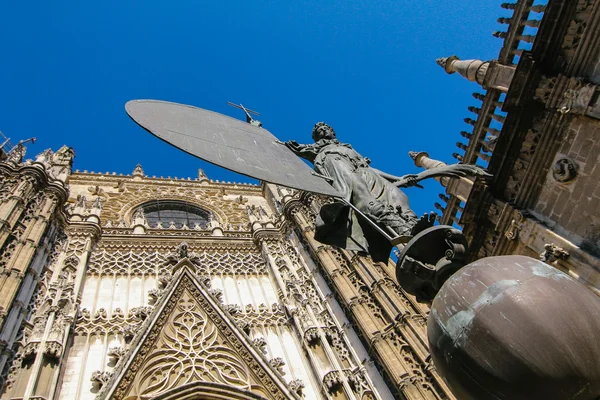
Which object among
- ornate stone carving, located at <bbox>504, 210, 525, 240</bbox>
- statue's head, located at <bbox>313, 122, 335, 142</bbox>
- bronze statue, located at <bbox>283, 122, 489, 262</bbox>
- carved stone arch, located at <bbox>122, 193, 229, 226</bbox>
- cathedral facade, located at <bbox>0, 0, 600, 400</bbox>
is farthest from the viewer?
carved stone arch, located at <bbox>122, 193, 229, 226</bbox>

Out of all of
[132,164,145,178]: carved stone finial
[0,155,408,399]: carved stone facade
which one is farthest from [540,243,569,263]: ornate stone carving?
[132,164,145,178]: carved stone finial

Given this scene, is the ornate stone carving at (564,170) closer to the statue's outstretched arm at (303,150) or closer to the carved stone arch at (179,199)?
the statue's outstretched arm at (303,150)

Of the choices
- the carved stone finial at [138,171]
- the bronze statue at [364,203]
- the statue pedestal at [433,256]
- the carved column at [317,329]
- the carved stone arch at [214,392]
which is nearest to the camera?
the statue pedestal at [433,256]

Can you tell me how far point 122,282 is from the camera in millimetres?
13977

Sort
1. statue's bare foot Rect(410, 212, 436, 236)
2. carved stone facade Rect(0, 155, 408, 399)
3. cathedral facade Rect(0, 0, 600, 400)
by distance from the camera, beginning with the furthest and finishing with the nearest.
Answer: carved stone facade Rect(0, 155, 408, 399) → cathedral facade Rect(0, 0, 600, 400) → statue's bare foot Rect(410, 212, 436, 236)

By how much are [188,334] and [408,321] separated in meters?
5.49

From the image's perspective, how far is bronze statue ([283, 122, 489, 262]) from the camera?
4.47 metres

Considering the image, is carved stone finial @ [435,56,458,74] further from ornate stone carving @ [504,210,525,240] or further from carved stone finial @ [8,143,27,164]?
carved stone finial @ [8,143,27,164]

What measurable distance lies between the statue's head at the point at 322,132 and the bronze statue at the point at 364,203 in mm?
657

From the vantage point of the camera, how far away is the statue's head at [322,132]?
6305 millimetres

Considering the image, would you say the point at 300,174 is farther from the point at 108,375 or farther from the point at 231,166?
the point at 108,375

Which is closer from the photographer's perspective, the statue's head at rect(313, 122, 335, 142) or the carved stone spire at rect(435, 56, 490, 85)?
the statue's head at rect(313, 122, 335, 142)

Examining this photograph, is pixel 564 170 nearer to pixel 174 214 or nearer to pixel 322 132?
pixel 322 132

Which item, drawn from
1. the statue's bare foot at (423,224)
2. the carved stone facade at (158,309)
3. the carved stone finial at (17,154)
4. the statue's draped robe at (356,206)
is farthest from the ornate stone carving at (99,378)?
the statue's bare foot at (423,224)
